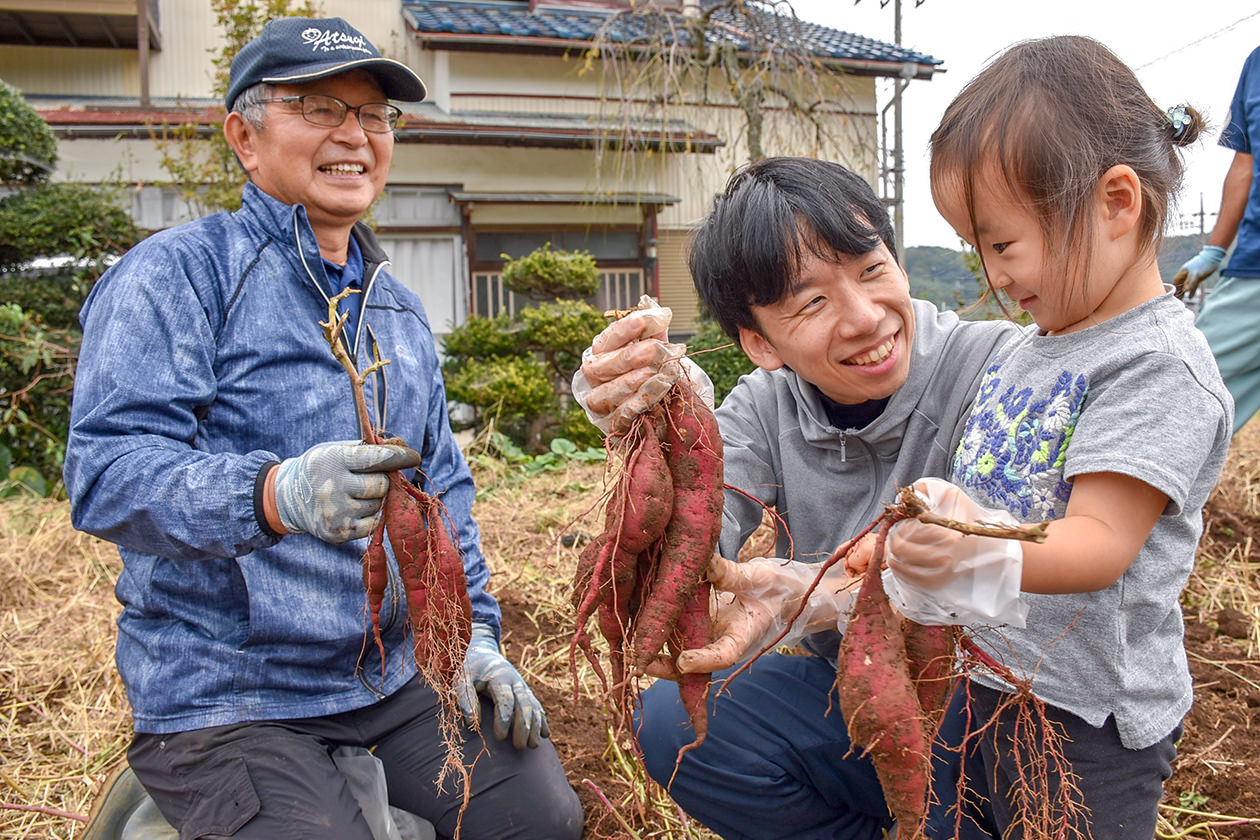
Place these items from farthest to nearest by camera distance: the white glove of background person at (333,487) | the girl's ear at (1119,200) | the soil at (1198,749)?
the soil at (1198,749)
the white glove of background person at (333,487)
the girl's ear at (1119,200)

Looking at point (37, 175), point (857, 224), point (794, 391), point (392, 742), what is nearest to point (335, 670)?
point (392, 742)

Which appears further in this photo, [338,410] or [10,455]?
[10,455]

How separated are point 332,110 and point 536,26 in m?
8.15

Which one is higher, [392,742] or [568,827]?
[392,742]

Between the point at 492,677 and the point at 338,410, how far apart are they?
0.79 metres

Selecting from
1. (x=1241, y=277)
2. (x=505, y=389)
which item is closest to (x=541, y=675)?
(x=1241, y=277)

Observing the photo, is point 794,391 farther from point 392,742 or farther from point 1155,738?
point 392,742

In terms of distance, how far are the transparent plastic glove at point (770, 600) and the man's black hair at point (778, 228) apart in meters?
0.50

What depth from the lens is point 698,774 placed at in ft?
6.25

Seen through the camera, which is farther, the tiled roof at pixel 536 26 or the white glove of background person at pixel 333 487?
the tiled roof at pixel 536 26

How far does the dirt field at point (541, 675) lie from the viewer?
7.25 ft

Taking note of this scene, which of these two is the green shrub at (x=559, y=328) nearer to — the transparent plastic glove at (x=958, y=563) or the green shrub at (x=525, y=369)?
the green shrub at (x=525, y=369)

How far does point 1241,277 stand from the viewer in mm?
2959

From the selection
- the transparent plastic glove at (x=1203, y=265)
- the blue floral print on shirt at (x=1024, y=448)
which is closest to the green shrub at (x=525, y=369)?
the transparent plastic glove at (x=1203, y=265)
